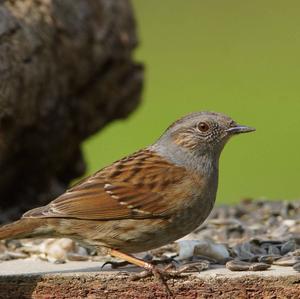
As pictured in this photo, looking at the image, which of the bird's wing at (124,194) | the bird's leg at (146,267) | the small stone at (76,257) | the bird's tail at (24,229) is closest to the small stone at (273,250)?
the bird's wing at (124,194)

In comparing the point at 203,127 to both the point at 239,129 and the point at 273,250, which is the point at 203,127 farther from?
the point at 273,250

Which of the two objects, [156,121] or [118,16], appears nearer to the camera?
[118,16]

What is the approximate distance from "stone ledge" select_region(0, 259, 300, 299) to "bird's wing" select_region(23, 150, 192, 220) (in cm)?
30

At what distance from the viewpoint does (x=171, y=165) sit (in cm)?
618

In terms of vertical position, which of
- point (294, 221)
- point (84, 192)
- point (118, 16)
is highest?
point (118, 16)

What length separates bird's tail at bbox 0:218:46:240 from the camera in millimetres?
5918

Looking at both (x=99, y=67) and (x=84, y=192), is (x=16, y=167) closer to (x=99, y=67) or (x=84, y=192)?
(x=99, y=67)

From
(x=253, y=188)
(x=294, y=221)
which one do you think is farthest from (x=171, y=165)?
(x=253, y=188)

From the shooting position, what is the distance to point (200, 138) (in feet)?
20.3

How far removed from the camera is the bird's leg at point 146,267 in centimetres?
574

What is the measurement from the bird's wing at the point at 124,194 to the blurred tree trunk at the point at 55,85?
127 cm

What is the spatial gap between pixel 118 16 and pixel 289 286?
359 cm

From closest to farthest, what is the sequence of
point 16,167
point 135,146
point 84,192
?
point 84,192, point 16,167, point 135,146

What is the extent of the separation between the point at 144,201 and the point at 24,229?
0.60 meters
